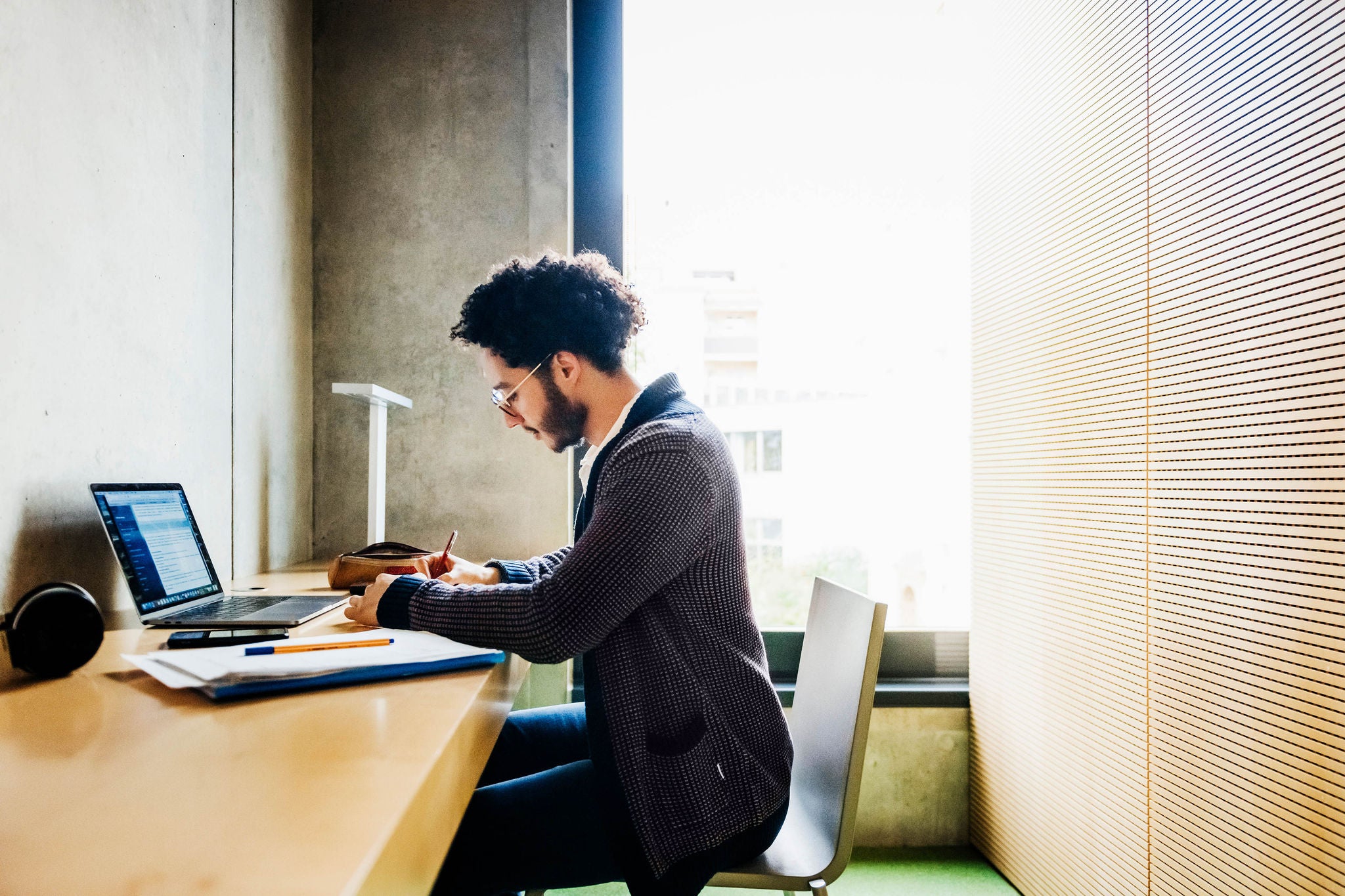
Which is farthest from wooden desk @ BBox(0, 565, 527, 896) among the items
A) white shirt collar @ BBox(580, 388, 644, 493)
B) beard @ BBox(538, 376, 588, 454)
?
beard @ BBox(538, 376, 588, 454)

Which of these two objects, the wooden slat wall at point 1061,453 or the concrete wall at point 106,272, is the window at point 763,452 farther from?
the concrete wall at point 106,272

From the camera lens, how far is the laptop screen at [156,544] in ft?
4.05

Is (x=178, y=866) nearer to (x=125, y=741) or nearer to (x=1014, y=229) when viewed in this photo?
(x=125, y=741)

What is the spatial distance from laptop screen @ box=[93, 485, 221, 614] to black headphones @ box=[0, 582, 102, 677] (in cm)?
25

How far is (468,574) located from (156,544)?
515 mm

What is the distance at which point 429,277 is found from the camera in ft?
7.60

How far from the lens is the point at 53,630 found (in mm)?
936

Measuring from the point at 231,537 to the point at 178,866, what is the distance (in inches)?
60.9

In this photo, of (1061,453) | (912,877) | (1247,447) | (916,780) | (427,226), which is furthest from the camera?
(427,226)

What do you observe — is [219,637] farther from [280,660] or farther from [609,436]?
[609,436]

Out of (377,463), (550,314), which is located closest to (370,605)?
(550,314)

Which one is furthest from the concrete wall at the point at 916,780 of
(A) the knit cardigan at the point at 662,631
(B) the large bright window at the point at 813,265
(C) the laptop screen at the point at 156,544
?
(C) the laptop screen at the point at 156,544

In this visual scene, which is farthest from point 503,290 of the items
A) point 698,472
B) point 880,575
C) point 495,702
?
point 880,575

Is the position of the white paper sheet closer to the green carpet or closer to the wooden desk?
the wooden desk
